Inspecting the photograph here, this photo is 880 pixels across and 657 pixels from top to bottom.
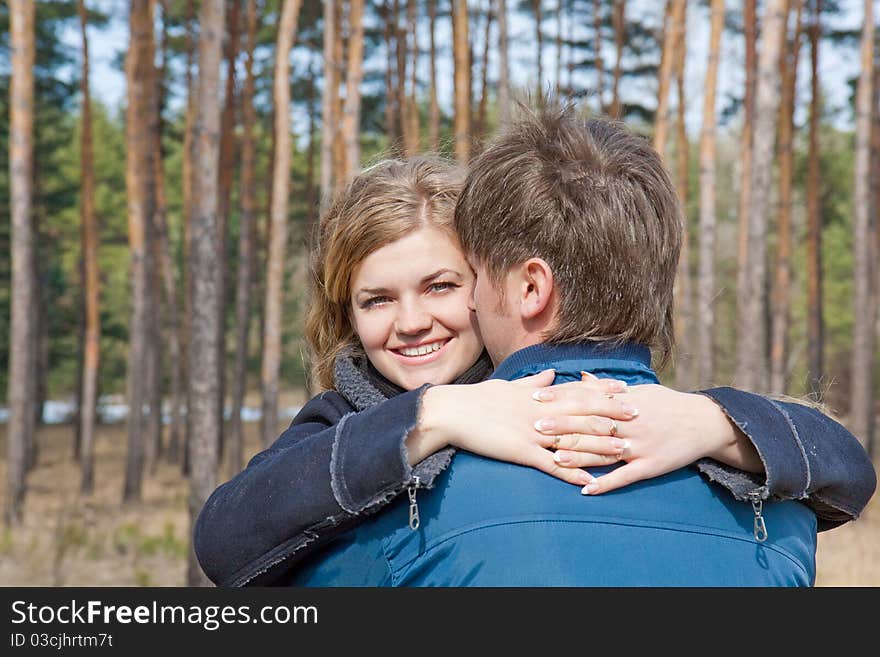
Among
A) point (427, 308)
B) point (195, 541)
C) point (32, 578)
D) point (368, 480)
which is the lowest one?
point (32, 578)

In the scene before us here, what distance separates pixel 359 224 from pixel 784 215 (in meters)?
15.6

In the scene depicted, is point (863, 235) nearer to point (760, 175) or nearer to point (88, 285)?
point (760, 175)

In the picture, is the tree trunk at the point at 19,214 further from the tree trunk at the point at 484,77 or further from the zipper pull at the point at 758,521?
the zipper pull at the point at 758,521

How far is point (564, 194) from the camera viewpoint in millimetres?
1372

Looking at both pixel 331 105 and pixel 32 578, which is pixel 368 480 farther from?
pixel 331 105

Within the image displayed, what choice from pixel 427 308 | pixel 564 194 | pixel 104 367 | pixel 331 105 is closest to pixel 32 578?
pixel 331 105

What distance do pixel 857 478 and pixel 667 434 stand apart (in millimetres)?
422

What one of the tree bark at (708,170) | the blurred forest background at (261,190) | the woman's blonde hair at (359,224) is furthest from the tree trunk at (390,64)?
the woman's blonde hair at (359,224)

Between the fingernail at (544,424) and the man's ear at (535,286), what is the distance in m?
0.18

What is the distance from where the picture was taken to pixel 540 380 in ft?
4.57

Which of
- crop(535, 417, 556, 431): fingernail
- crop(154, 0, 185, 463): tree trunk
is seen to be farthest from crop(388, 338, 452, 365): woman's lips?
crop(154, 0, 185, 463): tree trunk

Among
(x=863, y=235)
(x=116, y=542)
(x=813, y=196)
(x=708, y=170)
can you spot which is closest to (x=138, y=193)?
(x=116, y=542)

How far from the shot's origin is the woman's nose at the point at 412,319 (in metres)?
1.92

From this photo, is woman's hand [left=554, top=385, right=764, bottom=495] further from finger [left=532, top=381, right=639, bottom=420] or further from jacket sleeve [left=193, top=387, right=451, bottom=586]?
jacket sleeve [left=193, top=387, right=451, bottom=586]
